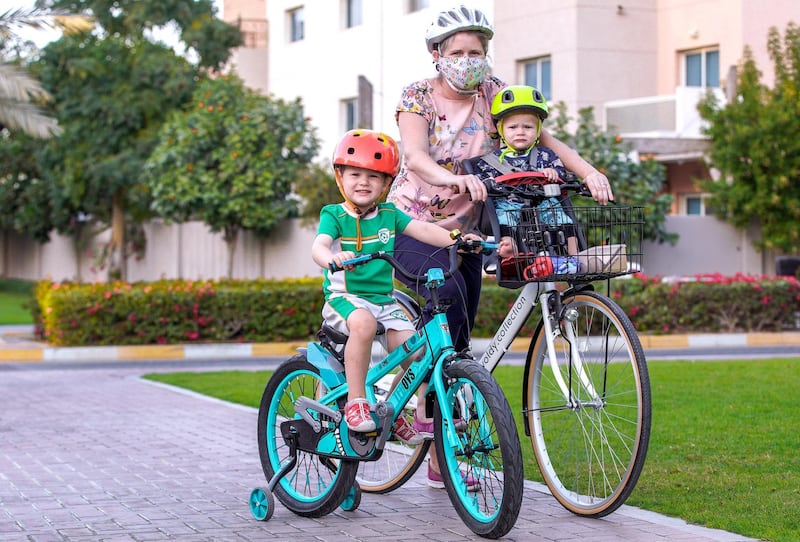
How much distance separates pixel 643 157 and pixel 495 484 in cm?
2033

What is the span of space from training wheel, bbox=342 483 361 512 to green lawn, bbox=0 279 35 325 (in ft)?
47.1

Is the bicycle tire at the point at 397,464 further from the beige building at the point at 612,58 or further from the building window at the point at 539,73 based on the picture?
the building window at the point at 539,73

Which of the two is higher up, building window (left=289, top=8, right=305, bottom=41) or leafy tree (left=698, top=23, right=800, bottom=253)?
building window (left=289, top=8, right=305, bottom=41)

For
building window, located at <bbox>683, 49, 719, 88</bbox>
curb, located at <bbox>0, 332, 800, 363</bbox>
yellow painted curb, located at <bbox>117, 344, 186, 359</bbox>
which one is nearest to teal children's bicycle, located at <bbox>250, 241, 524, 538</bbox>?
curb, located at <bbox>0, 332, 800, 363</bbox>

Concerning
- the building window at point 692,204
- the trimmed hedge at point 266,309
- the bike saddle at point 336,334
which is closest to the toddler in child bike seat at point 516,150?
the bike saddle at point 336,334

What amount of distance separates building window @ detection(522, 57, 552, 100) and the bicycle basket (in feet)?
78.6

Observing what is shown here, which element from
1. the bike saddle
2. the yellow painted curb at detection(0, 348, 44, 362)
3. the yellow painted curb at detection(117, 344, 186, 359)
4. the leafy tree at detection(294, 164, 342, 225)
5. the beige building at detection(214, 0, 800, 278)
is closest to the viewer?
the bike saddle

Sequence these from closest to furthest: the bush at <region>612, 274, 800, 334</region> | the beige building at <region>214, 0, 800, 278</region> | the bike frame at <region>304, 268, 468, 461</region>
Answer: the bike frame at <region>304, 268, 468, 461</region> < the bush at <region>612, 274, 800, 334</region> < the beige building at <region>214, 0, 800, 278</region>

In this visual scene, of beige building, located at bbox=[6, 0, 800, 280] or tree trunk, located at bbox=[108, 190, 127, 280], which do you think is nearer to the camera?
beige building, located at bbox=[6, 0, 800, 280]

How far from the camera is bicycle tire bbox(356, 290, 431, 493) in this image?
6250 millimetres

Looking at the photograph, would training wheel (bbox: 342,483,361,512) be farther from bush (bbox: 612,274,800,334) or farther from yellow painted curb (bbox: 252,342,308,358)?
bush (bbox: 612,274,800,334)

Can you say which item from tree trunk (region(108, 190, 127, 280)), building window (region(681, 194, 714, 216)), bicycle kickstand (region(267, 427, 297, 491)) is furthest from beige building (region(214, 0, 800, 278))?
bicycle kickstand (region(267, 427, 297, 491))

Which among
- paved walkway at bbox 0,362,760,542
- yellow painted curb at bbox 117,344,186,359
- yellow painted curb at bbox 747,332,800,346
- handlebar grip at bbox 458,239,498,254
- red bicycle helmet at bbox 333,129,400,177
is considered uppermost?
red bicycle helmet at bbox 333,129,400,177

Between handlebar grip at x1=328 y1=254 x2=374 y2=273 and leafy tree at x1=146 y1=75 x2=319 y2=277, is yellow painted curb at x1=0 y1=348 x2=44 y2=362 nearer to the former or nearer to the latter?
leafy tree at x1=146 y1=75 x2=319 y2=277
